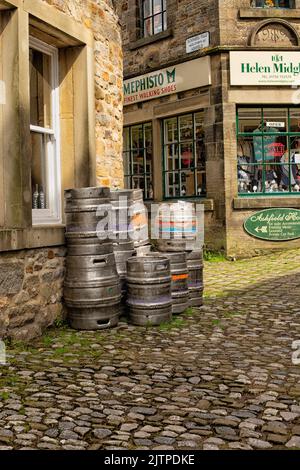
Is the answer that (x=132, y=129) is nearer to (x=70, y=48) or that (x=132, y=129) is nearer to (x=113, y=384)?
(x=70, y=48)

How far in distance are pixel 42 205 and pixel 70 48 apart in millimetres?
1713

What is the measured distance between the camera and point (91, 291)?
5.39 metres

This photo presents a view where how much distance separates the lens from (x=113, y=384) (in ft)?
12.4

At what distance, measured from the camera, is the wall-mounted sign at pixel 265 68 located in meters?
12.0

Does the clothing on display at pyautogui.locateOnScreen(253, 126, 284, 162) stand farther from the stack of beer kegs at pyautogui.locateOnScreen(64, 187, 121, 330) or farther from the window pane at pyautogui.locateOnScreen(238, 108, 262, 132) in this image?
the stack of beer kegs at pyautogui.locateOnScreen(64, 187, 121, 330)

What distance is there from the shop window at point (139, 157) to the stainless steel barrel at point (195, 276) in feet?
24.4

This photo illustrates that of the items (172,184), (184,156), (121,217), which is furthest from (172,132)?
(121,217)

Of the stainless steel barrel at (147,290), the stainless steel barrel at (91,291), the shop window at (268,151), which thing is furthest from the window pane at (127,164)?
the stainless steel barrel at (91,291)

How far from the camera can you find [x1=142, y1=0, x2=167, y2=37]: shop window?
13.6m

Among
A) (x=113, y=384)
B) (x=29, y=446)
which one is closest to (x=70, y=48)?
(x=113, y=384)

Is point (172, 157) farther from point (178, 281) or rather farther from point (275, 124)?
point (178, 281)

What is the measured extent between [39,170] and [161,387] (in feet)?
9.65

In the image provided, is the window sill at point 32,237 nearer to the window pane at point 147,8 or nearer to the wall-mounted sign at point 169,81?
the wall-mounted sign at point 169,81

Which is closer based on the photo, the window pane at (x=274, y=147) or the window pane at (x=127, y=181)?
the window pane at (x=274, y=147)
